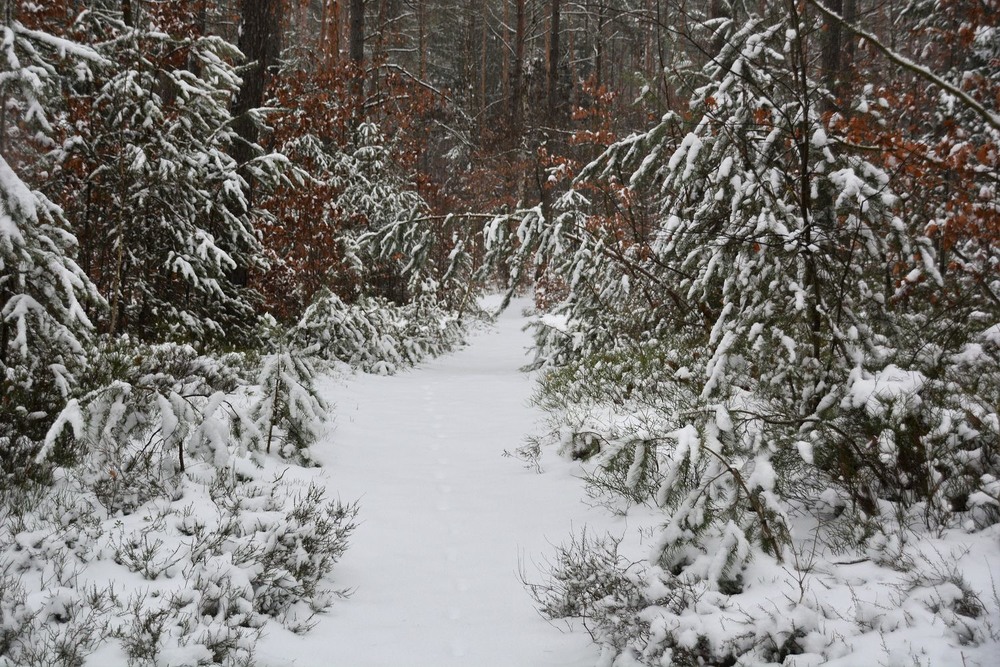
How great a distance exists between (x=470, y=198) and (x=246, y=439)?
16.1m

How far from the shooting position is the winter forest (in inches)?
104

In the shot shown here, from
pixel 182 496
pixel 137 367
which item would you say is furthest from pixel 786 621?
pixel 137 367

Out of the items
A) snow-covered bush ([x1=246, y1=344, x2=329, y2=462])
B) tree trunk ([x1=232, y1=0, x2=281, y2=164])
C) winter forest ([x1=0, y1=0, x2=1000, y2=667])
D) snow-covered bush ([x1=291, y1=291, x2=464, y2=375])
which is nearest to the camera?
winter forest ([x1=0, y1=0, x2=1000, y2=667])

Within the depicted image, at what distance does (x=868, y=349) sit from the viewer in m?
3.94

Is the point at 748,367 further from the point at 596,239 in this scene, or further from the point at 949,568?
the point at 596,239

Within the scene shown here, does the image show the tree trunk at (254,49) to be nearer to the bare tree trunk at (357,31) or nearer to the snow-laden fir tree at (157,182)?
the snow-laden fir tree at (157,182)

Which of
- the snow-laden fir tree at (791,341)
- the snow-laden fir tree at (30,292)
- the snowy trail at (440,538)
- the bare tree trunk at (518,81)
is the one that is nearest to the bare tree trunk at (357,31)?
the bare tree trunk at (518,81)

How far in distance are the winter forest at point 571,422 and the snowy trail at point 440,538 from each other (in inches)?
1.0

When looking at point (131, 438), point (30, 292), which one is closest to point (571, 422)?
point (131, 438)

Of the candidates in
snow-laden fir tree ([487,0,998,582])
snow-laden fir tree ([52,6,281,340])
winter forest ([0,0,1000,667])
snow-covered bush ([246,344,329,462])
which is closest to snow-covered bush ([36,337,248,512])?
winter forest ([0,0,1000,667])

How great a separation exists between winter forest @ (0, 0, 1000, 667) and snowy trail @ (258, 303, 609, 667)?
0.08 ft

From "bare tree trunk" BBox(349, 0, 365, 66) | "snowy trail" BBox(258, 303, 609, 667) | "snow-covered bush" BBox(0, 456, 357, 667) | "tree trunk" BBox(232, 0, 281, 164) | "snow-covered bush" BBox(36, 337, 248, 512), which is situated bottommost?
"snowy trail" BBox(258, 303, 609, 667)

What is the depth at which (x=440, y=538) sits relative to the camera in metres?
4.04

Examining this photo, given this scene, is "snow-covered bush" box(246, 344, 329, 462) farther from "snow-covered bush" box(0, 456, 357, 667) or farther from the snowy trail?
"snow-covered bush" box(0, 456, 357, 667)
